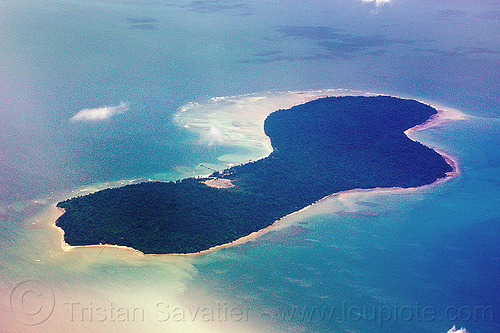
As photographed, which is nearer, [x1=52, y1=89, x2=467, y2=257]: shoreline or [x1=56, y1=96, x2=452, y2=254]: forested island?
[x1=52, y1=89, x2=467, y2=257]: shoreline

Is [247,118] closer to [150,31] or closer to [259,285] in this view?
[259,285]

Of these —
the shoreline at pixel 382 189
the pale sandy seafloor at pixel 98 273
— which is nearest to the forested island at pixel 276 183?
the shoreline at pixel 382 189

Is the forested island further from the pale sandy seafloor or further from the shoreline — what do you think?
the pale sandy seafloor

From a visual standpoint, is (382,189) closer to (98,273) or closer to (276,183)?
(276,183)

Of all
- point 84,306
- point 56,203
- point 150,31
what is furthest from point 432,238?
point 150,31

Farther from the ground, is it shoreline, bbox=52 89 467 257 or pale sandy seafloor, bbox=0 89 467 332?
shoreline, bbox=52 89 467 257

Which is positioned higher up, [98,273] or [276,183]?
[276,183]

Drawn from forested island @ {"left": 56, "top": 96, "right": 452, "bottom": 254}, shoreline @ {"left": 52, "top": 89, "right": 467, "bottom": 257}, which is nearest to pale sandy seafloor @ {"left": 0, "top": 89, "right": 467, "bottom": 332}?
shoreline @ {"left": 52, "top": 89, "right": 467, "bottom": 257}

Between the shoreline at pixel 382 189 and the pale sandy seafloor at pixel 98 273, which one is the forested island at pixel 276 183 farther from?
the pale sandy seafloor at pixel 98 273

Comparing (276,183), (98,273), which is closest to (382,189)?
(276,183)
